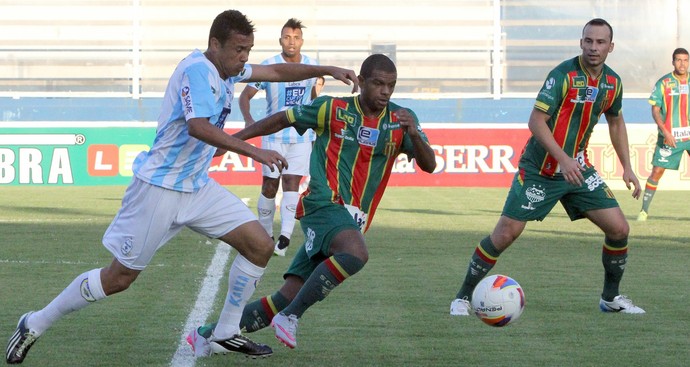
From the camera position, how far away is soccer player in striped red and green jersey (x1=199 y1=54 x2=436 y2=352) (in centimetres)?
625

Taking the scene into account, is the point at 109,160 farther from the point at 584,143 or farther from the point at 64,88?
the point at 584,143

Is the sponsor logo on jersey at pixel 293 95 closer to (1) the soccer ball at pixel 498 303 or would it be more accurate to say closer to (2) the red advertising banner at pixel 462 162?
(1) the soccer ball at pixel 498 303

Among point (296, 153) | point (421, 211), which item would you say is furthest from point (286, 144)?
point (421, 211)

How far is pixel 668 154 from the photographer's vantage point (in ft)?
51.8

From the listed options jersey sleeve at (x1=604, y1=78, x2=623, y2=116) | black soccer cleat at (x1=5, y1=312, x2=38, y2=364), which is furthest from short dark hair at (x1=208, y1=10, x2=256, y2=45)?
jersey sleeve at (x1=604, y1=78, x2=623, y2=116)

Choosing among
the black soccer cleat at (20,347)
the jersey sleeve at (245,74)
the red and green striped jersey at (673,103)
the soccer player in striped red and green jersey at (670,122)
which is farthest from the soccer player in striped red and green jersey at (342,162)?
the red and green striped jersey at (673,103)

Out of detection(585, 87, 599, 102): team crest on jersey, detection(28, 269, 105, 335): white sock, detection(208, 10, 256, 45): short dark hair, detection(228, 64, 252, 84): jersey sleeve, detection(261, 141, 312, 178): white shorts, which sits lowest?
detection(28, 269, 105, 335): white sock

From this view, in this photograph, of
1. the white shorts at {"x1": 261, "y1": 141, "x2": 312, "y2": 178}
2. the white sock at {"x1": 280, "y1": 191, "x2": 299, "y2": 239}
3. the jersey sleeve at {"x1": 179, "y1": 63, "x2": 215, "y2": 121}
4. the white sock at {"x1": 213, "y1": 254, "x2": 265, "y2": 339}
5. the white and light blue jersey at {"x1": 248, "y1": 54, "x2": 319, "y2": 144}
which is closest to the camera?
the jersey sleeve at {"x1": 179, "y1": 63, "x2": 215, "y2": 121}

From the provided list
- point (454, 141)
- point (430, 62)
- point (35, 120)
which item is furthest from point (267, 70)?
point (430, 62)

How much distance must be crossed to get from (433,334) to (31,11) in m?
23.1

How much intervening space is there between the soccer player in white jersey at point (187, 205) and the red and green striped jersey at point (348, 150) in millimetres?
493

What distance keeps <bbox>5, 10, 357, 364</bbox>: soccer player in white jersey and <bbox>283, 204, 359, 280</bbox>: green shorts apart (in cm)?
33

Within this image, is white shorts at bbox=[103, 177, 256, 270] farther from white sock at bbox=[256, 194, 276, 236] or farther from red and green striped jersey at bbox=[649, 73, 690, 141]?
red and green striped jersey at bbox=[649, 73, 690, 141]

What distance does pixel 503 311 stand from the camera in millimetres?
6863
